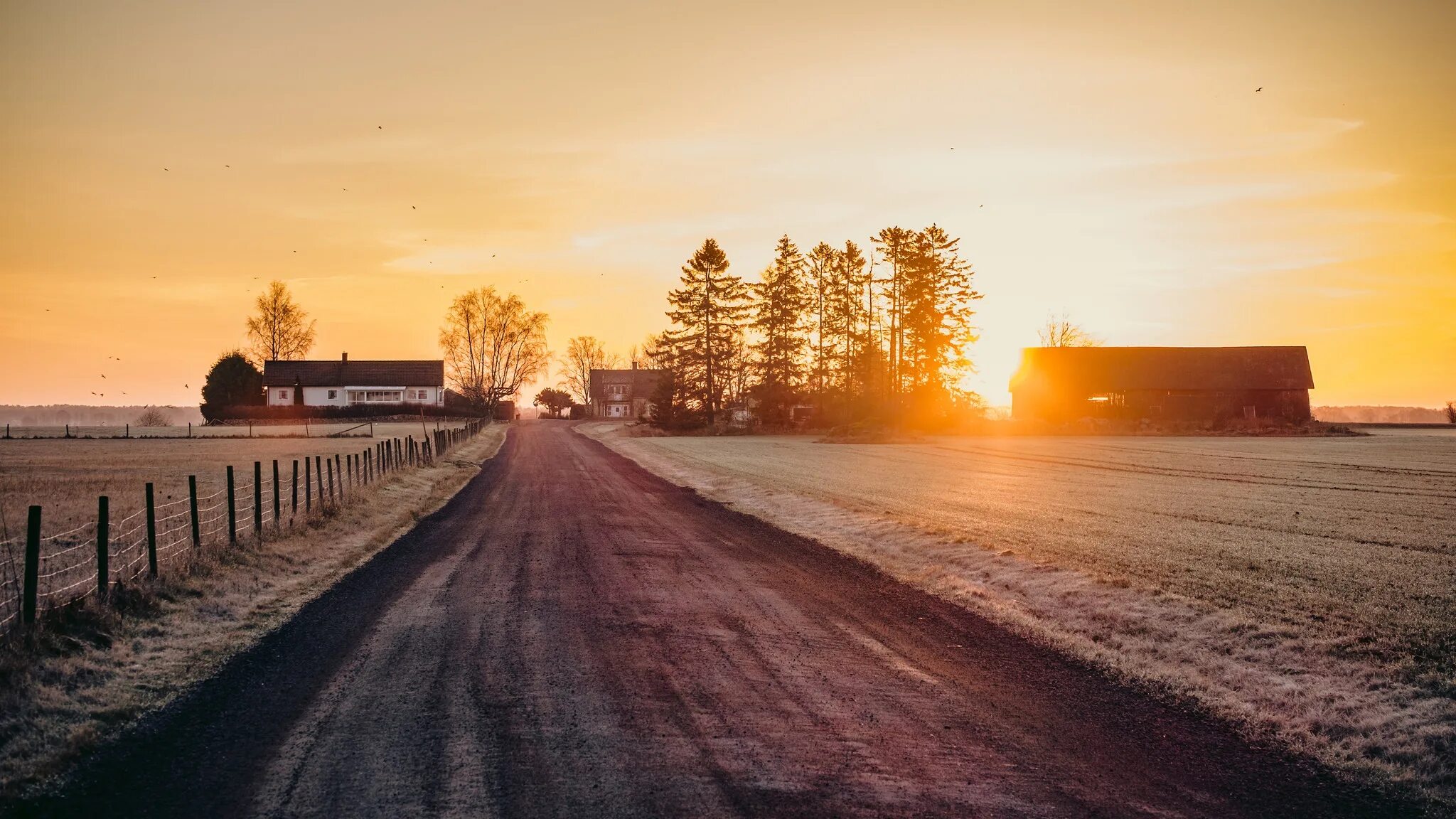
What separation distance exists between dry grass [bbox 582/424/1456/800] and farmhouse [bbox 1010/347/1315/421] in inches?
1728

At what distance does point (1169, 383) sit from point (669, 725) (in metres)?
81.0

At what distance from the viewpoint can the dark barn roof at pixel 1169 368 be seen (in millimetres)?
78562

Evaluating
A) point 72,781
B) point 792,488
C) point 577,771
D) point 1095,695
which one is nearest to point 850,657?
point 1095,695

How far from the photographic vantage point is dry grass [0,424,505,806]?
678 cm

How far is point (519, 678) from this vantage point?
7887 mm

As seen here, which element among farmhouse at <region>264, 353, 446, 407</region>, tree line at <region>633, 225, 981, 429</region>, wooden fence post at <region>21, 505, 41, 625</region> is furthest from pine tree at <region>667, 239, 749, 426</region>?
wooden fence post at <region>21, 505, 41, 625</region>

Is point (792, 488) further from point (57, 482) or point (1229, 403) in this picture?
point (1229, 403)

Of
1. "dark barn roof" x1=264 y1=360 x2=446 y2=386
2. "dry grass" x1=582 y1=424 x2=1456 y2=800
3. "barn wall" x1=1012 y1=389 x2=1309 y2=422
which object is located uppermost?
"dark barn roof" x1=264 y1=360 x2=446 y2=386

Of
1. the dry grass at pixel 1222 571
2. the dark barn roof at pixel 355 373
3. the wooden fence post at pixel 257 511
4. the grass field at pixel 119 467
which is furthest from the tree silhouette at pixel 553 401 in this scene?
the wooden fence post at pixel 257 511

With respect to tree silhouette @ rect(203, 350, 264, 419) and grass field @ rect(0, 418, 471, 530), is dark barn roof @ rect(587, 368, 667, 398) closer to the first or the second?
tree silhouette @ rect(203, 350, 264, 419)

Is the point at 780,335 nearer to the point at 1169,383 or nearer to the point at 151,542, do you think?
the point at 1169,383

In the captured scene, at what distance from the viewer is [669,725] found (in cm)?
667

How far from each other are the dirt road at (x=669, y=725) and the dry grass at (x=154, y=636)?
38 centimetres

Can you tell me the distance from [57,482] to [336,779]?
2633 cm
